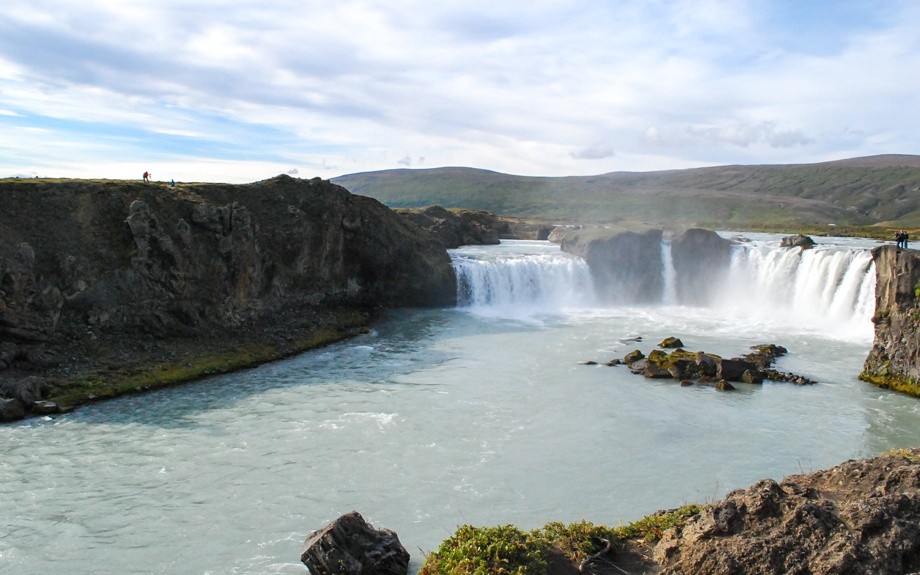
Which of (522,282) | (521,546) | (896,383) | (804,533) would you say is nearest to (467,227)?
(522,282)

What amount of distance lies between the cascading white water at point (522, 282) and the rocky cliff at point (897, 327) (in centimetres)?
2545

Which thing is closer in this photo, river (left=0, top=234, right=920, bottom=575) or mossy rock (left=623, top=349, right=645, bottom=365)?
river (left=0, top=234, right=920, bottom=575)

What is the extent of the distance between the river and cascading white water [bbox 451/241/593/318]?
42.9 ft

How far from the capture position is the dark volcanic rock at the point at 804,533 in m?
8.48

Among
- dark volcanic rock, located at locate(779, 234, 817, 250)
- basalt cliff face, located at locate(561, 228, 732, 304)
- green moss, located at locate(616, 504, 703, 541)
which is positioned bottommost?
green moss, located at locate(616, 504, 703, 541)

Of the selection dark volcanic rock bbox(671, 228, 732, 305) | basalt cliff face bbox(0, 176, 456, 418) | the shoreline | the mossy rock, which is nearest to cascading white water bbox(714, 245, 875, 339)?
dark volcanic rock bbox(671, 228, 732, 305)

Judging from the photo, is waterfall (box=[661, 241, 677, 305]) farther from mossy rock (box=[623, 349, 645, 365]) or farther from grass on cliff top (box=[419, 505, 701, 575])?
grass on cliff top (box=[419, 505, 701, 575])

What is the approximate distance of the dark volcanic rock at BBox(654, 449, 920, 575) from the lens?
8.48 meters

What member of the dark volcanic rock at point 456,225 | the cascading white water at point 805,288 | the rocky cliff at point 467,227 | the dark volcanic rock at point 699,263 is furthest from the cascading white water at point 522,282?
the dark volcanic rock at point 456,225

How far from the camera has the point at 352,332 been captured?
134 ft

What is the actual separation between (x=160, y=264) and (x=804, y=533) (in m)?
32.7

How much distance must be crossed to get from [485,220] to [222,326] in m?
58.3

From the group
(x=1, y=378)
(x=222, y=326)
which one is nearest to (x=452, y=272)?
(x=222, y=326)

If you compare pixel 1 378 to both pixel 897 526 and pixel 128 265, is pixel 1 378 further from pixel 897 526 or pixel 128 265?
pixel 897 526
